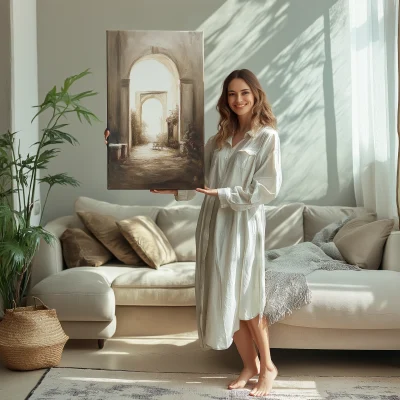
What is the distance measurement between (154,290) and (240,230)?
1.18 m

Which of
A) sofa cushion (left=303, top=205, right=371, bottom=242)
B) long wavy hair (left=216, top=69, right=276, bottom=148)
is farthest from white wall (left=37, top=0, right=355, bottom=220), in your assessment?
long wavy hair (left=216, top=69, right=276, bottom=148)

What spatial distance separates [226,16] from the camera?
5.72 metres

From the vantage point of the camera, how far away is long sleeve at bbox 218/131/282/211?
11.6 ft

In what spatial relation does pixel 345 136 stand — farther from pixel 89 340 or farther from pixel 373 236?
pixel 89 340

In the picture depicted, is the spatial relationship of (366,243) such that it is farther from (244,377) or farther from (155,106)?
(155,106)

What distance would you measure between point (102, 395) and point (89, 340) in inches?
46.3

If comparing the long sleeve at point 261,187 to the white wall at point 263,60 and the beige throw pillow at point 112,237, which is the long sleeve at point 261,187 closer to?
the beige throw pillow at point 112,237

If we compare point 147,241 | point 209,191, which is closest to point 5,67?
point 147,241

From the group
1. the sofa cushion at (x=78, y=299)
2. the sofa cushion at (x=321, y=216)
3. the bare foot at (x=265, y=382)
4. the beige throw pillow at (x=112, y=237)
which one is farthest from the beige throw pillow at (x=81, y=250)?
the bare foot at (x=265, y=382)

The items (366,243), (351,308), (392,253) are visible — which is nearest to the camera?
(351,308)

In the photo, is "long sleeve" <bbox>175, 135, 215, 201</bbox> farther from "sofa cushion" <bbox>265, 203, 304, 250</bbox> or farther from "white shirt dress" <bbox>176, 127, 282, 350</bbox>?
"sofa cushion" <bbox>265, 203, 304, 250</bbox>

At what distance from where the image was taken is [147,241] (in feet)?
16.2

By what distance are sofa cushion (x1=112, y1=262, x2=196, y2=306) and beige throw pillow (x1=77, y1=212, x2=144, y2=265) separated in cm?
37

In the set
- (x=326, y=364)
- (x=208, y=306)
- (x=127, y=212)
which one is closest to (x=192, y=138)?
(x=208, y=306)
